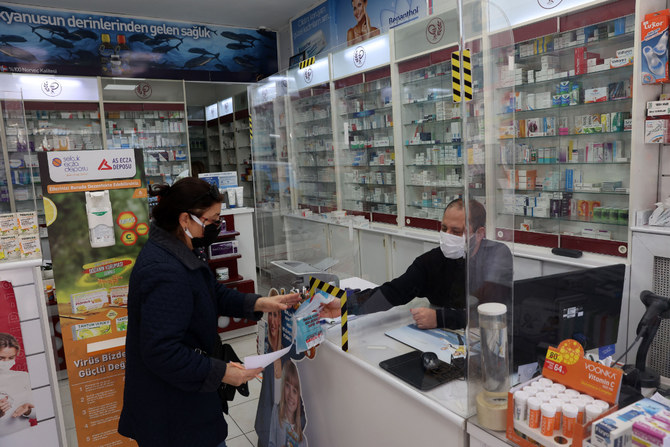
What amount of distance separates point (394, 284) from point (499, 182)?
111cm

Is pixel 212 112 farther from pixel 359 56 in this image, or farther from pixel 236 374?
pixel 236 374

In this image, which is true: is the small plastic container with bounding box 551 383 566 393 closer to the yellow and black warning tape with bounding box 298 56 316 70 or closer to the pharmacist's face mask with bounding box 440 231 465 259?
the pharmacist's face mask with bounding box 440 231 465 259

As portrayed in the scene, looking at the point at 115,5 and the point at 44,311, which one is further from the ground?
the point at 115,5

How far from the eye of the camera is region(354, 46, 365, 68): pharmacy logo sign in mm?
5637

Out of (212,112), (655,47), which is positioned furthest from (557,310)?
(212,112)

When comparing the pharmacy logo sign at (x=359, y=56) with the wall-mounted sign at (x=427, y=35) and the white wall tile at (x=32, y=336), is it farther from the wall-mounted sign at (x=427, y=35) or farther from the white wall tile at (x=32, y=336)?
the white wall tile at (x=32, y=336)

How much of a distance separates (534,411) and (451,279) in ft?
4.13

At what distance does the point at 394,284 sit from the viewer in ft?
8.02

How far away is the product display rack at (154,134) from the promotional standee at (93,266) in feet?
16.5

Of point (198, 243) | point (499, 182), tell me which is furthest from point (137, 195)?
point (499, 182)

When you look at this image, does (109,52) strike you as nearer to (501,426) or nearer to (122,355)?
(122,355)

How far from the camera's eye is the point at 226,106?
9.35 meters

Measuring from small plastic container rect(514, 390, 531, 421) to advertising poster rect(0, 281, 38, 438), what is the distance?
8.84ft

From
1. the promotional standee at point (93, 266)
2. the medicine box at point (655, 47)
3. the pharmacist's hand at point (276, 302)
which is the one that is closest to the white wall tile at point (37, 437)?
the promotional standee at point (93, 266)
